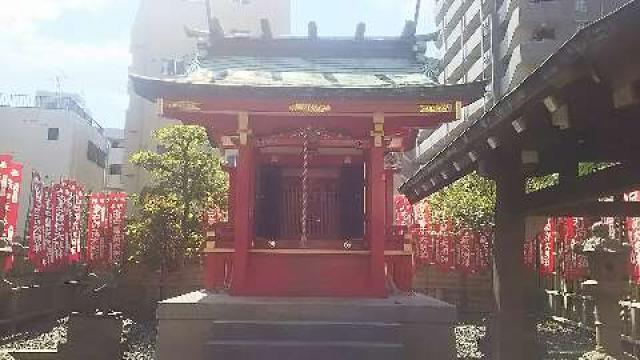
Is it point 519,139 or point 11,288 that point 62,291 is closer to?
point 11,288

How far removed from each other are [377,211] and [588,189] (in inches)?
263

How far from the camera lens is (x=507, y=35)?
45.4 metres

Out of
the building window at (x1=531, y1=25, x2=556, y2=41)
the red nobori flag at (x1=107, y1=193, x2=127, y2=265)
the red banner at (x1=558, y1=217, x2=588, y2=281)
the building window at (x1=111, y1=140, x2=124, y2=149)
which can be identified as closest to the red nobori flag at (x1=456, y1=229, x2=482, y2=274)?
the red banner at (x1=558, y1=217, x2=588, y2=281)

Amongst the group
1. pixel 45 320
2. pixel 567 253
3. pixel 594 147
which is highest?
pixel 594 147

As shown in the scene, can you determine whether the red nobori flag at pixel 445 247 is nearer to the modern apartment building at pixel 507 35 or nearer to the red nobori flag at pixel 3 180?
the modern apartment building at pixel 507 35

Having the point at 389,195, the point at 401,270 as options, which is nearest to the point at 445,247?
the point at 389,195

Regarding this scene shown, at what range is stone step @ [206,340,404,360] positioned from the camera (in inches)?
387

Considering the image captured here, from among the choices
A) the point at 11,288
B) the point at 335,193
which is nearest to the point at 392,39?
the point at 335,193

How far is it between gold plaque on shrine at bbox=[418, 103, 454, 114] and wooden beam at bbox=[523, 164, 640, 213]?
4.77m

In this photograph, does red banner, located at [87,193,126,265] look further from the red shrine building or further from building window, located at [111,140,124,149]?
building window, located at [111,140,124,149]

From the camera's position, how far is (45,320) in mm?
24078

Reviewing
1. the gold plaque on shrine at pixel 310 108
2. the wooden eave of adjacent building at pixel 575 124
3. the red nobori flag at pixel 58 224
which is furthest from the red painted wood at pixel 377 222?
the red nobori flag at pixel 58 224

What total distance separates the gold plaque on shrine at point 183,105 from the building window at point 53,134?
34.2 m

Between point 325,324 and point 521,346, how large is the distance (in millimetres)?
3838
